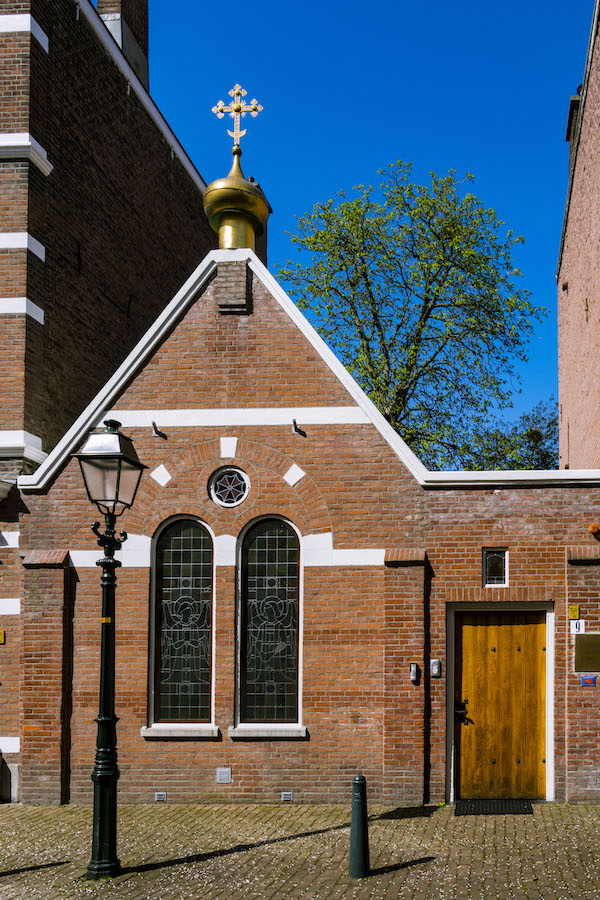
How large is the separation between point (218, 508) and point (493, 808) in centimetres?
527

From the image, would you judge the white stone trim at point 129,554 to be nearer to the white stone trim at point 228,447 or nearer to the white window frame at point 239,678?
the white window frame at point 239,678

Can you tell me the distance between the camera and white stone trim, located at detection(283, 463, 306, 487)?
42.1 feet

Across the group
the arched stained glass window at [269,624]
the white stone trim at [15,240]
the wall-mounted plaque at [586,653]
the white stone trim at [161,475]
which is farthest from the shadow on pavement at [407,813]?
the white stone trim at [15,240]

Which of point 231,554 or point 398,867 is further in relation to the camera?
point 231,554

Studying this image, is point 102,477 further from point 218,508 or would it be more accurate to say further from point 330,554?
point 330,554

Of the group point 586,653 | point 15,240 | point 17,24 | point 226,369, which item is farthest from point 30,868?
point 17,24

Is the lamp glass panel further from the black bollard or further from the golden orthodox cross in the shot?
the golden orthodox cross

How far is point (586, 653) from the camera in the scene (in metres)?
12.1

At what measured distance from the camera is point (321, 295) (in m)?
27.4

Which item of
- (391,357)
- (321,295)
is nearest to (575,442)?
(391,357)

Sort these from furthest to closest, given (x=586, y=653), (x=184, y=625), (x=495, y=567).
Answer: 1. (x=184, y=625)
2. (x=495, y=567)
3. (x=586, y=653)

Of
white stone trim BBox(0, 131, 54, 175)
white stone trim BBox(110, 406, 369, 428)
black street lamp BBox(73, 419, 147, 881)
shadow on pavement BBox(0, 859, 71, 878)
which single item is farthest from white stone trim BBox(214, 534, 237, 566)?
white stone trim BBox(0, 131, 54, 175)

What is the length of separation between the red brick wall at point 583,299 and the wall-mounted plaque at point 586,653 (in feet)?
22.3

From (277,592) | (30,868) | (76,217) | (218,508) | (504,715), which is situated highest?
(76,217)
